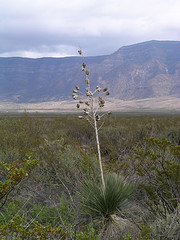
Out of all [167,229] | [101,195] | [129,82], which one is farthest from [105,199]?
[129,82]

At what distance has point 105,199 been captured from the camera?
11.9ft

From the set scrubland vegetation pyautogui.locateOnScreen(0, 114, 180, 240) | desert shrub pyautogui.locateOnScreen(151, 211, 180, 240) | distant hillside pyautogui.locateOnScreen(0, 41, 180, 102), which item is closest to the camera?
scrubland vegetation pyautogui.locateOnScreen(0, 114, 180, 240)

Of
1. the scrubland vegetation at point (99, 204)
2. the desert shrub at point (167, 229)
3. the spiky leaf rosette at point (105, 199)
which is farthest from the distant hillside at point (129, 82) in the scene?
the desert shrub at point (167, 229)

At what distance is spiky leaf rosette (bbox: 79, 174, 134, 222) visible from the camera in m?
3.61

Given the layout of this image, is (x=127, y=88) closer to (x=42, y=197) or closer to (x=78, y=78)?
(x=78, y=78)

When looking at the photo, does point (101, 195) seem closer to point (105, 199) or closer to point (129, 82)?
point (105, 199)

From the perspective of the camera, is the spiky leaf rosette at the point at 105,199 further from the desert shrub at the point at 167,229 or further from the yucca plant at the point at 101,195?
the desert shrub at the point at 167,229

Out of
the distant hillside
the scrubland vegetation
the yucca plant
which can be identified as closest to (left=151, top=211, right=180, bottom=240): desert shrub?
the scrubland vegetation

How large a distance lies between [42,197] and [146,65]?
7419 inches

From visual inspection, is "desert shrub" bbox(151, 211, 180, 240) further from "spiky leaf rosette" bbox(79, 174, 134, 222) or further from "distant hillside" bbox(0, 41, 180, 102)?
"distant hillside" bbox(0, 41, 180, 102)

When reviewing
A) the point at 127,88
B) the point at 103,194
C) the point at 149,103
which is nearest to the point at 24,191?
the point at 103,194

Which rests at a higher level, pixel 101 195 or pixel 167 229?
pixel 101 195

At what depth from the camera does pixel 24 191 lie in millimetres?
5055

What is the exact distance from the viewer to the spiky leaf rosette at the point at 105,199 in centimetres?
361
